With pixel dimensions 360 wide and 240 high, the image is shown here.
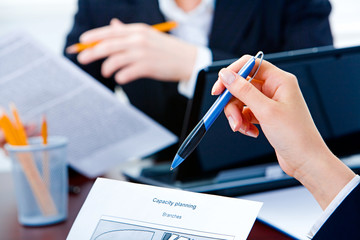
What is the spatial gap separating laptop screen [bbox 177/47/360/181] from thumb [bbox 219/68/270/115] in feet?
0.78

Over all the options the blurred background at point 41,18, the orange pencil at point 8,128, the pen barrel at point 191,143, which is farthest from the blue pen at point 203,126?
the blurred background at point 41,18

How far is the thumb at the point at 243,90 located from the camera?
0.47 metres

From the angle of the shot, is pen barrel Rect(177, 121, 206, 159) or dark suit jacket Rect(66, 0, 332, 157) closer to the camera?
pen barrel Rect(177, 121, 206, 159)

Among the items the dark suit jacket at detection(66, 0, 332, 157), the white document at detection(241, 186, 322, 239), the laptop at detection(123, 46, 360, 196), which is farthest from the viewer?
the dark suit jacket at detection(66, 0, 332, 157)

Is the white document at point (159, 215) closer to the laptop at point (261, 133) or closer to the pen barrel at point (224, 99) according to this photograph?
the pen barrel at point (224, 99)

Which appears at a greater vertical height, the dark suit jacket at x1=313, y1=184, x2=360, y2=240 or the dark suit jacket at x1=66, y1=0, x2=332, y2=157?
the dark suit jacket at x1=313, y1=184, x2=360, y2=240

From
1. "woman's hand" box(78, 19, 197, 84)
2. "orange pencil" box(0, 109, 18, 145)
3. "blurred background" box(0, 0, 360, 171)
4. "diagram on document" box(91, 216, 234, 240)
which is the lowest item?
"blurred background" box(0, 0, 360, 171)

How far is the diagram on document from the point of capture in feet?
1.44

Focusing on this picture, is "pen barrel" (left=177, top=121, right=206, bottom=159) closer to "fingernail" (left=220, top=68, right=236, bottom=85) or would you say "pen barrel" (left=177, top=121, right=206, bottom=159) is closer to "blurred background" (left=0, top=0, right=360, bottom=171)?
"fingernail" (left=220, top=68, right=236, bottom=85)

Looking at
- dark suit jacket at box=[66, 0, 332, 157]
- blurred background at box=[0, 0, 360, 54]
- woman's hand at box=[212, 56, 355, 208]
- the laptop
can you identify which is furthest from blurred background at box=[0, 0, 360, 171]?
woman's hand at box=[212, 56, 355, 208]

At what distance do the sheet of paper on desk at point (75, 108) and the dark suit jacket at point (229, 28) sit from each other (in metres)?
0.36

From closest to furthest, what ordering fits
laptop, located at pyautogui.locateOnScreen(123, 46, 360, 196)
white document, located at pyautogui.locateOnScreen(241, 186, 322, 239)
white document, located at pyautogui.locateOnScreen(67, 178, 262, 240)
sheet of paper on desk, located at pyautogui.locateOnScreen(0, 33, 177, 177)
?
white document, located at pyautogui.locateOnScreen(67, 178, 262, 240)
white document, located at pyautogui.locateOnScreen(241, 186, 322, 239)
laptop, located at pyautogui.locateOnScreen(123, 46, 360, 196)
sheet of paper on desk, located at pyautogui.locateOnScreen(0, 33, 177, 177)

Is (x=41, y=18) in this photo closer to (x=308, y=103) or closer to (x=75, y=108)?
(x=75, y=108)

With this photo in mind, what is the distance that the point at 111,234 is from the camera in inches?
18.1
